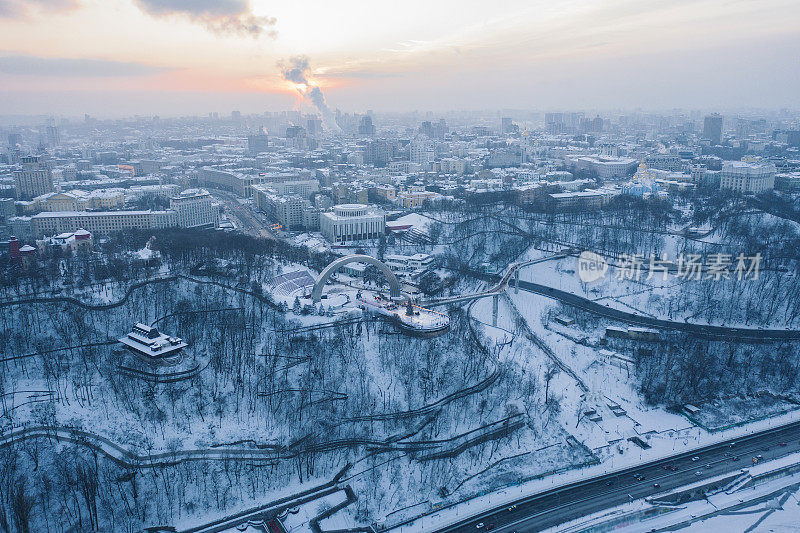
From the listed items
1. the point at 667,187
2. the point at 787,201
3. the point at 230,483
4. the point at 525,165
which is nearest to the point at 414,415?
the point at 230,483

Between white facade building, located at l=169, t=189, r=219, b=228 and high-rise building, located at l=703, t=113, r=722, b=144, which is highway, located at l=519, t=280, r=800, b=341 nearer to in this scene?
white facade building, located at l=169, t=189, r=219, b=228

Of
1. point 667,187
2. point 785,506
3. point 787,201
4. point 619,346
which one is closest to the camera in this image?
point 785,506

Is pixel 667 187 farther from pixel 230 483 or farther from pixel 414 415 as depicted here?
pixel 230 483

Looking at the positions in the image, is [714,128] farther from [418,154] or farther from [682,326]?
[682,326]

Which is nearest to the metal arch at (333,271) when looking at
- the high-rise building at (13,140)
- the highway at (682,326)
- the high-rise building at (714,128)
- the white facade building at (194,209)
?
the highway at (682,326)

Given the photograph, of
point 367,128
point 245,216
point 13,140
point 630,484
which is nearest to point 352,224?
point 245,216

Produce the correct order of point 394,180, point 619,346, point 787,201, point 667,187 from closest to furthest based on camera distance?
point 619,346
point 787,201
point 667,187
point 394,180
